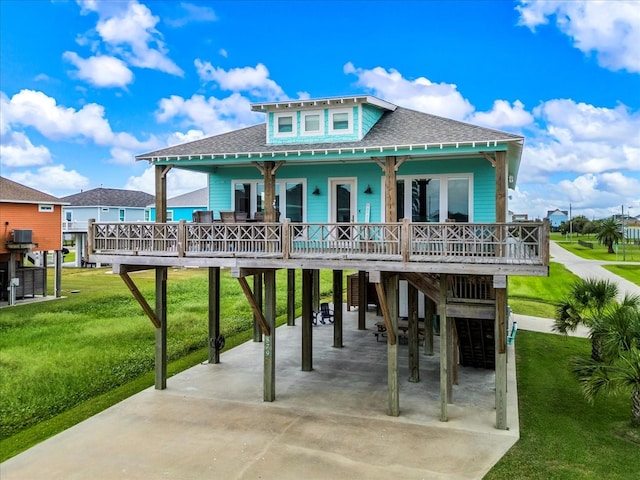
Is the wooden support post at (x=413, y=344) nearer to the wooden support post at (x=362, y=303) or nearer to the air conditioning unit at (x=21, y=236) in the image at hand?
the wooden support post at (x=362, y=303)

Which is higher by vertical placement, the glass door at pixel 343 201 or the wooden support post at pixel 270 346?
the glass door at pixel 343 201

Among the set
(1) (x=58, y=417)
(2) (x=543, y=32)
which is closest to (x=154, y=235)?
(1) (x=58, y=417)

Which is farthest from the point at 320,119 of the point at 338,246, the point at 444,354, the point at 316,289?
the point at 316,289

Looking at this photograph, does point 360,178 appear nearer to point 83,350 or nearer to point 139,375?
point 139,375

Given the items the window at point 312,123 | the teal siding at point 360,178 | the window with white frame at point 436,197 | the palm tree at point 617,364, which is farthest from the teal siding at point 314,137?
the palm tree at point 617,364

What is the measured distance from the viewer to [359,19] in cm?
3641

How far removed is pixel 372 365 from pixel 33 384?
33.7 feet

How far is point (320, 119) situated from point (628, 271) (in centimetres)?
4093

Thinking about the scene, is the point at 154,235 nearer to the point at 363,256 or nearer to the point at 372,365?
the point at 363,256

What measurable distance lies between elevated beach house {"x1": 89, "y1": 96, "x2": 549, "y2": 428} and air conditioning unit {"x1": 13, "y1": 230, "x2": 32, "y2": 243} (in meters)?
17.6

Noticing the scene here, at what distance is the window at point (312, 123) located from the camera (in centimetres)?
1497

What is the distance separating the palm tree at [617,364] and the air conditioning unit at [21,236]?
28247 mm

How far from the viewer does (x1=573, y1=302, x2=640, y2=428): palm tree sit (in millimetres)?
10570

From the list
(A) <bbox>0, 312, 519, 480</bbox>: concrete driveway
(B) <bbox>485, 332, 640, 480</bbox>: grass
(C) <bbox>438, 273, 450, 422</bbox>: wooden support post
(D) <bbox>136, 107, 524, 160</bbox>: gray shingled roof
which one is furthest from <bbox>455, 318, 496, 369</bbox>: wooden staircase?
(D) <bbox>136, 107, 524, 160</bbox>: gray shingled roof
